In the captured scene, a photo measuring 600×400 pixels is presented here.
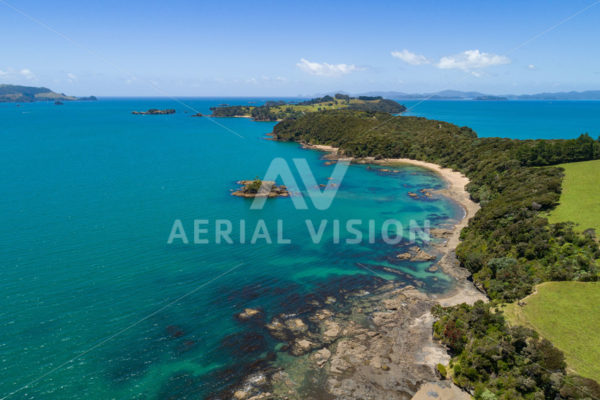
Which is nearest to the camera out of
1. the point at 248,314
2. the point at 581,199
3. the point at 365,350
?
the point at 365,350

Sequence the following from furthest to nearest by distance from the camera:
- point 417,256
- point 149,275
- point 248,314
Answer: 1. point 417,256
2. point 149,275
3. point 248,314

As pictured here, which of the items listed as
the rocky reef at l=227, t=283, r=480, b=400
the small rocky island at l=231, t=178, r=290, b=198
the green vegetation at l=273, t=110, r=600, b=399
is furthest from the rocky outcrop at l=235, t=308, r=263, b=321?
the small rocky island at l=231, t=178, r=290, b=198

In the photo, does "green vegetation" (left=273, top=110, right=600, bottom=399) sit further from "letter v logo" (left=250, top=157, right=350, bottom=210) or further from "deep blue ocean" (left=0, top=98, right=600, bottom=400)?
"letter v logo" (left=250, top=157, right=350, bottom=210)

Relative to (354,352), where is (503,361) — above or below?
above

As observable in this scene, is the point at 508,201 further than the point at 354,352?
Yes

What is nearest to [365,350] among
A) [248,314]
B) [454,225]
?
[248,314]

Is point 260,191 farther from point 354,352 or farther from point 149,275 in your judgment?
point 354,352

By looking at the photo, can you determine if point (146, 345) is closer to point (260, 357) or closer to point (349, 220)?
point (260, 357)
